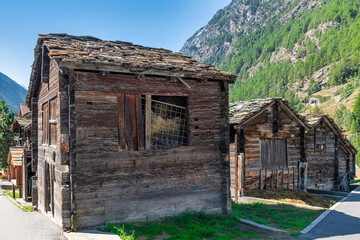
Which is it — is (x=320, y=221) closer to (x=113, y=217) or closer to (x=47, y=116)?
(x=113, y=217)

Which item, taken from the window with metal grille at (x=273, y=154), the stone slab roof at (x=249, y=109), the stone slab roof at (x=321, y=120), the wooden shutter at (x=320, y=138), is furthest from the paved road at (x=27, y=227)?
the wooden shutter at (x=320, y=138)

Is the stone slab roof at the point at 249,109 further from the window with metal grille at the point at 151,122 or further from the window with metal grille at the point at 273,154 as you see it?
the window with metal grille at the point at 151,122

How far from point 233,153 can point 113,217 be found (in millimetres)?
9138

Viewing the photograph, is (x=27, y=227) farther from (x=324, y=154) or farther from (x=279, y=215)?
(x=324, y=154)

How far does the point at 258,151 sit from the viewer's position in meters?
17.7

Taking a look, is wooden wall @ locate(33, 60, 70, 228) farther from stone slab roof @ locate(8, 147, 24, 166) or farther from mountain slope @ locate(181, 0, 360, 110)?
mountain slope @ locate(181, 0, 360, 110)

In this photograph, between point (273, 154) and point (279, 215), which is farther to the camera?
point (273, 154)

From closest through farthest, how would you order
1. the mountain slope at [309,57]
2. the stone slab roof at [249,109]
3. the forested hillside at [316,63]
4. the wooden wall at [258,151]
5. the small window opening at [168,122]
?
1. the small window opening at [168,122]
2. the stone slab roof at [249,109]
3. the wooden wall at [258,151]
4. the forested hillside at [316,63]
5. the mountain slope at [309,57]

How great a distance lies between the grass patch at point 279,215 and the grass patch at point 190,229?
1191 millimetres

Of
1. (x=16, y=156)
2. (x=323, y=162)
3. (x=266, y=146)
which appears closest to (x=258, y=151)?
(x=266, y=146)

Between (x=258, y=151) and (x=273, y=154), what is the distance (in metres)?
1.41

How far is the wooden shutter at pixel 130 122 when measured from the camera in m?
9.91

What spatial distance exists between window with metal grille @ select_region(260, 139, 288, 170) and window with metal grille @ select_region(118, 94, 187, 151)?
27.2 feet

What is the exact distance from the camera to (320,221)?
38.6 ft
